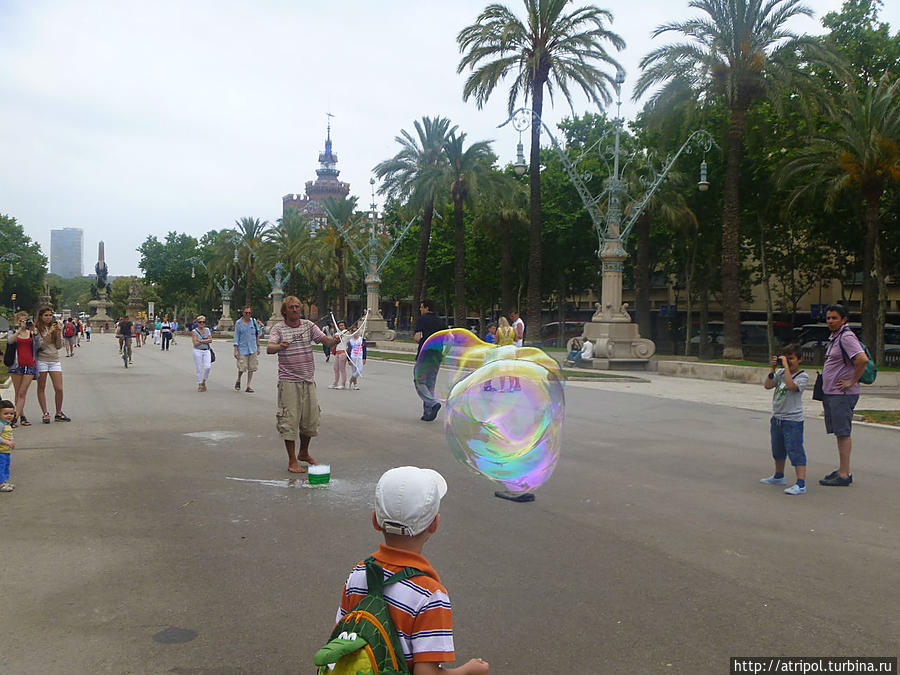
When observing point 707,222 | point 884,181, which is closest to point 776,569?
point 884,181

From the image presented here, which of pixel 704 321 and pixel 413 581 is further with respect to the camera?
pixel 704 321

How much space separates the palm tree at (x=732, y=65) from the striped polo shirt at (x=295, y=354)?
21.0 metres

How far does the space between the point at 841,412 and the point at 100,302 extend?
313ft

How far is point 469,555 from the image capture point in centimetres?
539

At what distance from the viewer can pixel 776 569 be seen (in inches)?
202

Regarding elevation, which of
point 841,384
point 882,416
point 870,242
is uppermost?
point 870,242

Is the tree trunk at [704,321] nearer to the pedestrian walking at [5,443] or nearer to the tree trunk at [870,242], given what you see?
the tree trunk at [870,242]

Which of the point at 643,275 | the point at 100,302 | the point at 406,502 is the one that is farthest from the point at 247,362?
the point at 100,302

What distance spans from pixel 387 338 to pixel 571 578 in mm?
42562

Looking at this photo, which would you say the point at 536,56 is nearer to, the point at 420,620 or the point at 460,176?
the point at 460,176

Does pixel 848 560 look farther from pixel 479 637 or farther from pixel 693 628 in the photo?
pixel 479 637

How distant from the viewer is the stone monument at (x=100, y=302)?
3494 inches

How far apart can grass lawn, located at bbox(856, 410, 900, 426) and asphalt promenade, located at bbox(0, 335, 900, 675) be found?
7.92ft

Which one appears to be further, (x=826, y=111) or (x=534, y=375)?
(x=826, y=111)
